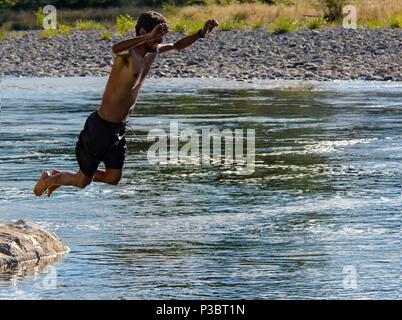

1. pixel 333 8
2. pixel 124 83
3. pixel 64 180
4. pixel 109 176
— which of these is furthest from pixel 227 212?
pixel 333 8

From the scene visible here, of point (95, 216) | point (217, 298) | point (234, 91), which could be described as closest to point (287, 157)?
point (95, 216)

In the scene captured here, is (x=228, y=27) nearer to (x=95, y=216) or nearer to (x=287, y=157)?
A: (x=287, y=157)

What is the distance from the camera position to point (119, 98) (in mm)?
10836

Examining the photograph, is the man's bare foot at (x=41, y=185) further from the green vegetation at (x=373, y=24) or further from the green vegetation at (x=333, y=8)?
the green vegetation at (x=333, y=8)

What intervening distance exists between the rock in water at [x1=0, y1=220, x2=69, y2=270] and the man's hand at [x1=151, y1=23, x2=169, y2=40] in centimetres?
222

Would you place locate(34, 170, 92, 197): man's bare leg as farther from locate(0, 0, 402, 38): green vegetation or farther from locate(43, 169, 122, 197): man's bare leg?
locate(0, 0, 402, 38): green vegetation

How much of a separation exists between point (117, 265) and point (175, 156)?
325 inches

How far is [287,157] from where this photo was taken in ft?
62.6

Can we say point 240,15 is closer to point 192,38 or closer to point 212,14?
point 212,14

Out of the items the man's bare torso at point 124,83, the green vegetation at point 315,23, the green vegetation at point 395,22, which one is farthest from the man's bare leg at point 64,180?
the green vegetation at point 315,23

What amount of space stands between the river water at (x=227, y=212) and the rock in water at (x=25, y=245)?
163 mm

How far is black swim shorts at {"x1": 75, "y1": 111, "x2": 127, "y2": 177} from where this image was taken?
36.0 feet
